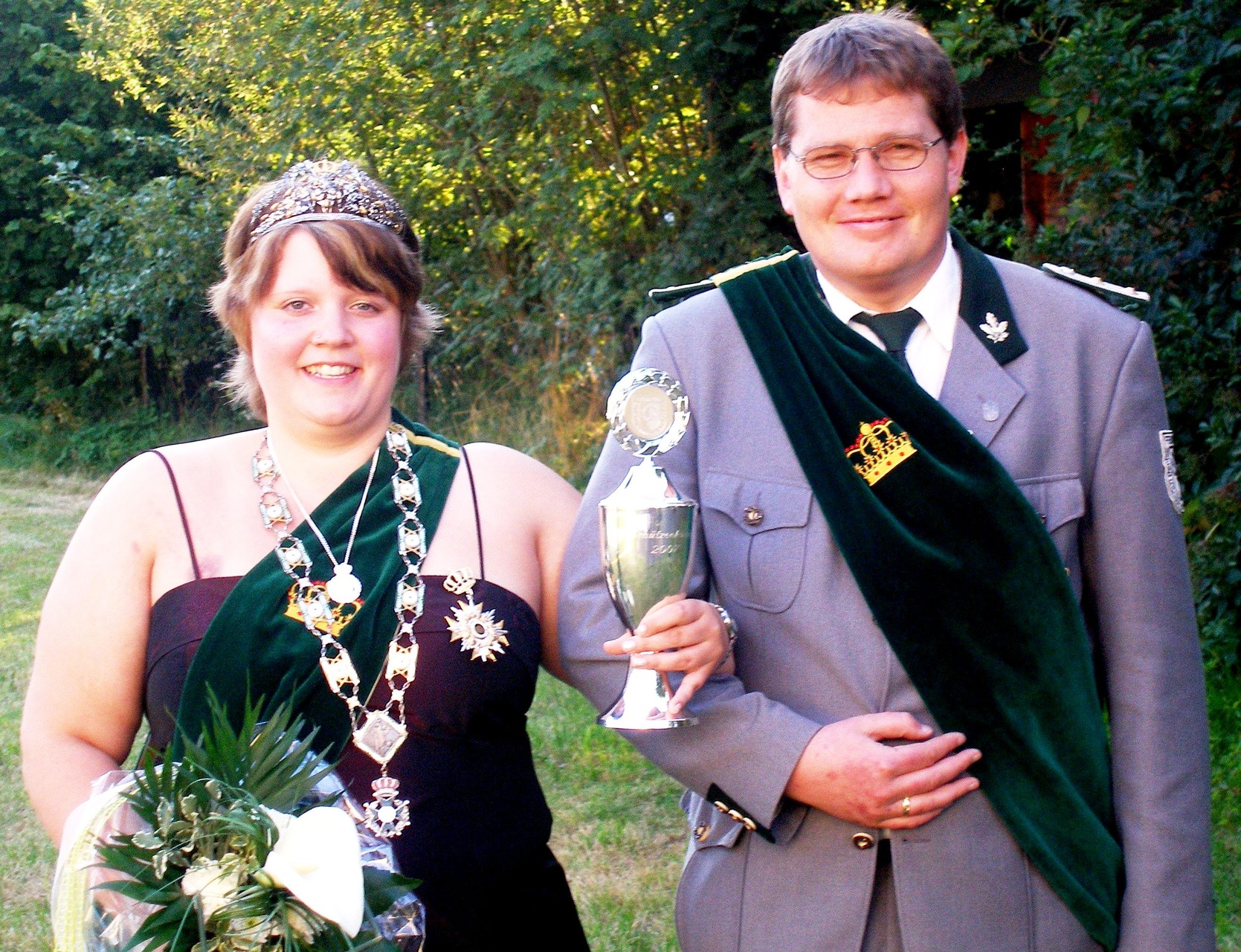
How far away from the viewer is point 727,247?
714 centimetres

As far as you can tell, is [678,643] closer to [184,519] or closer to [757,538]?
[757,538]

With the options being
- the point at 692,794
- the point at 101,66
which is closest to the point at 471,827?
the point at 692,794

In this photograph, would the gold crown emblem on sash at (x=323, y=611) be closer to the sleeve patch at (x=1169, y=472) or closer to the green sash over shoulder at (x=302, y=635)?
the green sash over shoulder at (x=302, y=635)

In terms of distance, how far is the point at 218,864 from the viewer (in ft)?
5.54

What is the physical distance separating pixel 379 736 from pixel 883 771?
2.62 ft

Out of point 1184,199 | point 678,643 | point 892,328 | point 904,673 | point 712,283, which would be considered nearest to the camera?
point 678,643

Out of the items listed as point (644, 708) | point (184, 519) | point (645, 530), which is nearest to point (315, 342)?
point (184, 519)

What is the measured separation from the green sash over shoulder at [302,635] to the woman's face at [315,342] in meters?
0.16

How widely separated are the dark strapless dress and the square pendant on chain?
0.02 m

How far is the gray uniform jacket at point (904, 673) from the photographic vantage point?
6.50 ft

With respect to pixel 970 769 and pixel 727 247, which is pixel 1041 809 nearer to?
pixel 970 769

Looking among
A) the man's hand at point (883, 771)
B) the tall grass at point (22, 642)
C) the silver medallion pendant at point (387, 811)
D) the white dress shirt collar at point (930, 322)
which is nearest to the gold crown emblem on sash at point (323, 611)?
the silver medallion pendant at point (387, 811)

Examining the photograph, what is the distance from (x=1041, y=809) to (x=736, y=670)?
0.48 m

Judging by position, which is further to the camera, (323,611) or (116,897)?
(323,611)
